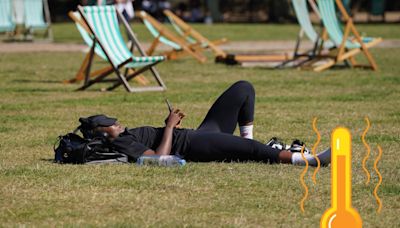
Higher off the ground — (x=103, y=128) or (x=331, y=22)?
(x=103, y=128)

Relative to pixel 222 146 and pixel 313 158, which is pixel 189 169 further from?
pixel 313 158

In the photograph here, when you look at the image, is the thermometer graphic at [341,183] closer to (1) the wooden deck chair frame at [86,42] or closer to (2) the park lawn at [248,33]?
(1) the wooden deck chair frame at [86,42]

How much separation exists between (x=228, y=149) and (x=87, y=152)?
94 cm

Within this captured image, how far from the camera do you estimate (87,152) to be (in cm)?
660

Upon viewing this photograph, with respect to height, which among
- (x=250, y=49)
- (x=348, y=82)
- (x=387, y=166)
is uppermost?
(x=387, y=166)

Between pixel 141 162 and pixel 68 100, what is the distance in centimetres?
481

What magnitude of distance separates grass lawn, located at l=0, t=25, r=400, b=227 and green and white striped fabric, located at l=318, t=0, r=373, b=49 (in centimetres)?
124

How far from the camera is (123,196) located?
5598 mm

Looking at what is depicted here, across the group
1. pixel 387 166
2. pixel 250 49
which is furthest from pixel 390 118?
pixel 250 49

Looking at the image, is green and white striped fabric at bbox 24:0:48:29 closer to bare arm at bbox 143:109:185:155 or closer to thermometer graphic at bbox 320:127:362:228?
bare arm at bbox 143:109:185:155

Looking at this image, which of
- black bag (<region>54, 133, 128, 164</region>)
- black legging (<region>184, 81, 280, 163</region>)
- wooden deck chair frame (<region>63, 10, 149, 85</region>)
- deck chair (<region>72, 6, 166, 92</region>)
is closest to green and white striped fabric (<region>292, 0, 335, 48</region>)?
wooden deck chair frame (<region>63, 10, 149, 85</region>)

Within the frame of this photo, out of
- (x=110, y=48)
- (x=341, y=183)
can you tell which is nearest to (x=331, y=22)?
(x=110, y=48)

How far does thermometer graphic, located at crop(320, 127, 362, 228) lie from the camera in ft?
10.7

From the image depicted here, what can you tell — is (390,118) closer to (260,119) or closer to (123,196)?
(260,119)
